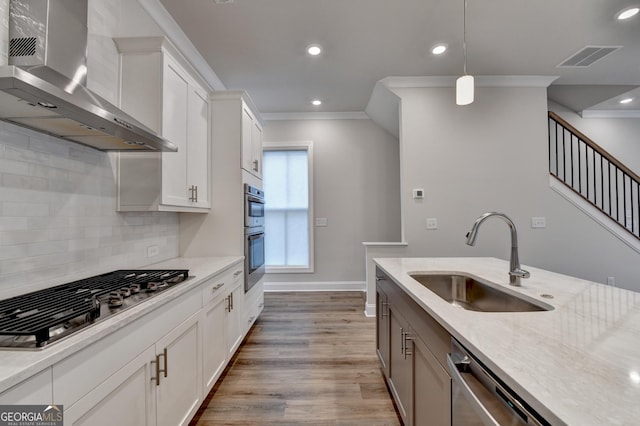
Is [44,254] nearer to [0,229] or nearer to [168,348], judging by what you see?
[0,229]

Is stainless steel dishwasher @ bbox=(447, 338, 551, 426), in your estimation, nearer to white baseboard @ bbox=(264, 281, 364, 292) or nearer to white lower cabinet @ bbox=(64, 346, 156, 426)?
white lower cabinet @ bbox=(64, 346, 156, 426)

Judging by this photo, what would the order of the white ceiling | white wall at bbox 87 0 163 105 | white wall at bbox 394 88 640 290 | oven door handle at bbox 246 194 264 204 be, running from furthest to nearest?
white wall at bbox 394 88 640 290 → oven door handle at bbox 246 194 264 204 → the white ceiling → white wall at bbox 87 0 163 105

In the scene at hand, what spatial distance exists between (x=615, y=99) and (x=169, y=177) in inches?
235

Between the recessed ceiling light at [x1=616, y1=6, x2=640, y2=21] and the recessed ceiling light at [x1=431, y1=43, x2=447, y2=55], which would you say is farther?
the recessed ceiling light at [x1=431, y1=43, x2=447, y2=55]

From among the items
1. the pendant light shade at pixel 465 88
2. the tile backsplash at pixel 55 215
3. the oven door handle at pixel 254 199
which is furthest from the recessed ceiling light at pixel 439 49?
the tile backsplash at pixel 55 215

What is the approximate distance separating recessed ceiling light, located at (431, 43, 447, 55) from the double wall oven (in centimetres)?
244

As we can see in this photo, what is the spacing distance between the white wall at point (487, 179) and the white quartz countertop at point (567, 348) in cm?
219

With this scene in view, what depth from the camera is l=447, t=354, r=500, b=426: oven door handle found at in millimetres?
681

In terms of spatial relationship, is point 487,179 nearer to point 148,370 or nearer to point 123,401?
point 148,370

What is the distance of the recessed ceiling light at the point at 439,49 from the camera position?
9.34ft

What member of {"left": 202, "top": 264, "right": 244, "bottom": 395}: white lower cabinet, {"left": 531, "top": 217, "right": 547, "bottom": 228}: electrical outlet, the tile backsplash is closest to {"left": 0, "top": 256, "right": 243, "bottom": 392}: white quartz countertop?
{"left": 202, "top": 264, "right": 244, "bottom": 395}: white lower cabinet

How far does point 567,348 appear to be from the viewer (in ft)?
2.43

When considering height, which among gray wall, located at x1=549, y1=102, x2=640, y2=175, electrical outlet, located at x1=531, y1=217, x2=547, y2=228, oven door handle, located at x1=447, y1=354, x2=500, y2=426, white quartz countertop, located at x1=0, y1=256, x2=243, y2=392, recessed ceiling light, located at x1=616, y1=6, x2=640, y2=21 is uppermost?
recessed ceiling light, located at x1=616, y1=6, x2=640, y2=21

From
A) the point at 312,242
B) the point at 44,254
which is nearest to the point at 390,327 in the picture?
the point at 44,254
